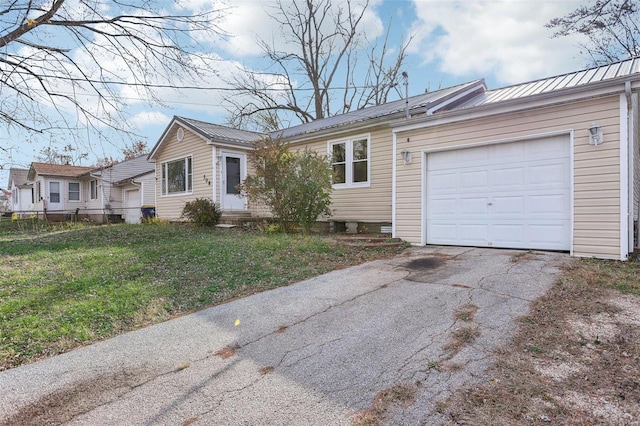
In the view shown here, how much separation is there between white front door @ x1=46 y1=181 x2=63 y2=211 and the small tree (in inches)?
854

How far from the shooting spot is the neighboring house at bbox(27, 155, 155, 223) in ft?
67.2

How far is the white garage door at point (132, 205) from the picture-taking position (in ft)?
68.0

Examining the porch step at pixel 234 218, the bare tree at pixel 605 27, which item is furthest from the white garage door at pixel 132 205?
the bare tree at pixel 605 27

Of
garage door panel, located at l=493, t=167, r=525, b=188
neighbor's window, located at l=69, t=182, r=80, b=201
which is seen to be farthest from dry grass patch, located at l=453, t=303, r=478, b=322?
neighbor's window, located at l=69, t=182, r=80, b=201

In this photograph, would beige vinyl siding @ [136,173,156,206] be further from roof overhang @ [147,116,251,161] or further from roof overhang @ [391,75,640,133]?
roof overhang @ [391,75,640,133]

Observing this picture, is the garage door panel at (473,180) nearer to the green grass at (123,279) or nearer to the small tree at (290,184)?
the green grass at (123,279)

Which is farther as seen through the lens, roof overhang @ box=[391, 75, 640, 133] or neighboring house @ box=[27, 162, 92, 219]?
neighboring house @ box=[27, 162, 92, 219]

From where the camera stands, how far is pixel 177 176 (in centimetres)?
1528

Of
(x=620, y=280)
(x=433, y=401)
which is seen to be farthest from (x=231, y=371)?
(x=620, y=280)

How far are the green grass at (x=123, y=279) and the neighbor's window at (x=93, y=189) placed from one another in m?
16.6

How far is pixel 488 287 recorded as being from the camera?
183 inches

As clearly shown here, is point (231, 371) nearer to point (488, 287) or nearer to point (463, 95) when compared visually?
point (488, 287)

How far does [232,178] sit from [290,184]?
200 inches

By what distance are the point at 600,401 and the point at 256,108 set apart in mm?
23599
